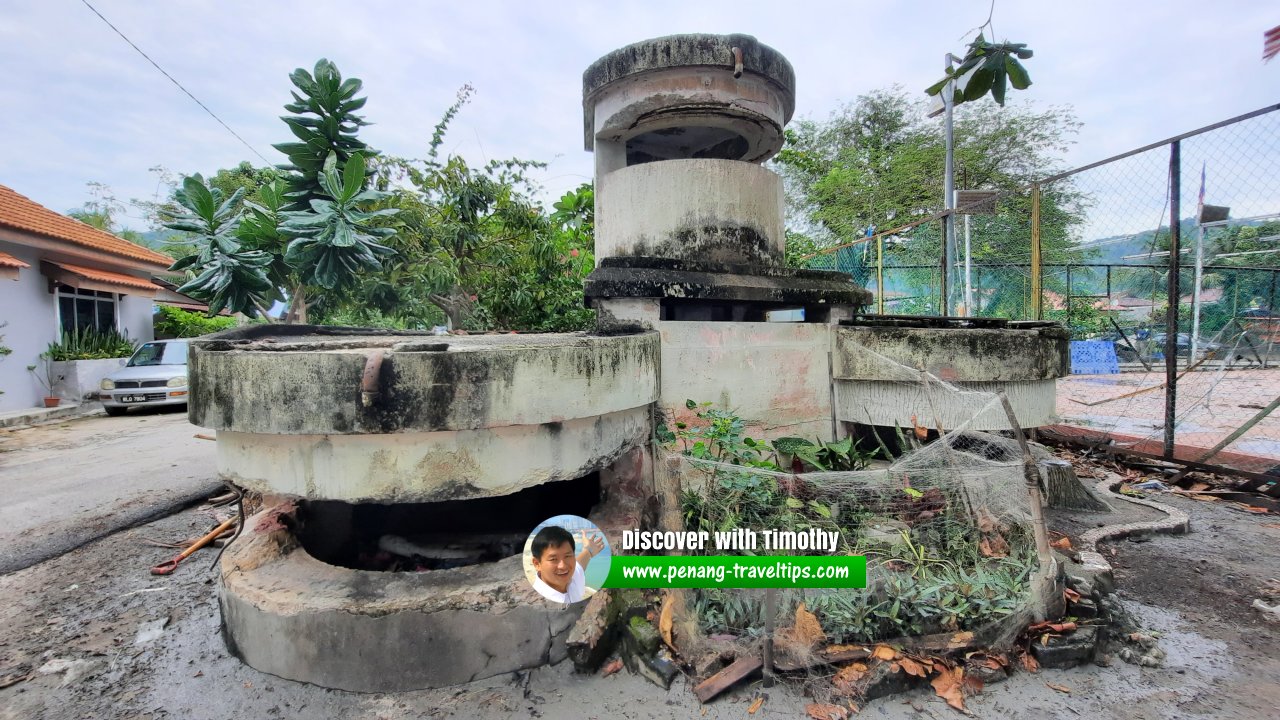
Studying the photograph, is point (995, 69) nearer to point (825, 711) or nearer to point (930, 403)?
point (930, 403)

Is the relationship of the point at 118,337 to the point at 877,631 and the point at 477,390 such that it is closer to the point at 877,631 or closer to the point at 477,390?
the point at 477,390

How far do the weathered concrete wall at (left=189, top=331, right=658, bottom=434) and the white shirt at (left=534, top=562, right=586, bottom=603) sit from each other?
70 centimetres

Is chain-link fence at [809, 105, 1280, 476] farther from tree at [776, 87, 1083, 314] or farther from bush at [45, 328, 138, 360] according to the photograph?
bush at [45, 328, 138, 360]

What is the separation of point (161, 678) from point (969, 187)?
1959cm

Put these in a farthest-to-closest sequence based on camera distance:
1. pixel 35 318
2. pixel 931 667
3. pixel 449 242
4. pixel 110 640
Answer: pixel 35 318 < pixel 449 242 < pixel 110 640 < pixel 931 667

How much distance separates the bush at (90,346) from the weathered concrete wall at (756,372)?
45.9 ft

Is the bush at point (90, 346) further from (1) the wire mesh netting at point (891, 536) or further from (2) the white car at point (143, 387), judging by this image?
(1) the wire mesh netting at point (891, 536)

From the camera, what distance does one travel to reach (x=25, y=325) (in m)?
11.0

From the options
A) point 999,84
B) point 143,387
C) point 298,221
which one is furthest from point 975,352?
point 143,387

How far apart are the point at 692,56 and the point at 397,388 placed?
3478mm

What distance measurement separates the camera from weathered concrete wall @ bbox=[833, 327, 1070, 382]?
378cm

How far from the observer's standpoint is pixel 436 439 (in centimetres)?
250

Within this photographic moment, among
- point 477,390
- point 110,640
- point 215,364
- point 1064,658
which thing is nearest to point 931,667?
point 1064,658

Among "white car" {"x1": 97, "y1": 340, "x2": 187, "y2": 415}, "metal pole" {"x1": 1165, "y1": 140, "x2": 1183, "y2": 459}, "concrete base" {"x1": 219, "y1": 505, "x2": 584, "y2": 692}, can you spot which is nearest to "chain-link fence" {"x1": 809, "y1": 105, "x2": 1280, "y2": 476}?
"metal pole" {"x1": 1165, "y1": 140, "x2": 1183, "y2": 459}
